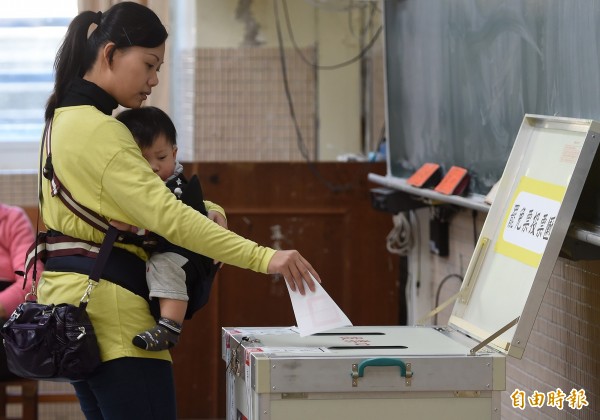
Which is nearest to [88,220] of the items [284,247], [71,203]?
[71,203]

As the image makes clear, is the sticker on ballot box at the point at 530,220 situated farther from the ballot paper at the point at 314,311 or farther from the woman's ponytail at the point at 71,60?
the woman's ponytail at the point at 71,60

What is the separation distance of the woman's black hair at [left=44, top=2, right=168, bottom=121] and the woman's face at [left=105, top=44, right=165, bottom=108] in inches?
0.6

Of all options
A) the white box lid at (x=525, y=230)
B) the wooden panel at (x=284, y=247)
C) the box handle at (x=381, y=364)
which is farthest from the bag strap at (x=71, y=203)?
the wooden panel at (x=284, y=247)

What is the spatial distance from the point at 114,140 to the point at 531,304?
2.88ft

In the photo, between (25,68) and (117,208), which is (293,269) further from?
(25,68)

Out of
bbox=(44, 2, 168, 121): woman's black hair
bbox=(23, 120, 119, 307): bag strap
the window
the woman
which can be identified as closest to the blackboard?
the woman

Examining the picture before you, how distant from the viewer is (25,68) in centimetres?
412

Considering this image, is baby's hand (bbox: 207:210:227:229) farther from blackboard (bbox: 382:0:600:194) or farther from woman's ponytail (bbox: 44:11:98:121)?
blackboard (bbox: 382:0:600:194)

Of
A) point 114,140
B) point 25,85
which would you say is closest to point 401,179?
point 25,85

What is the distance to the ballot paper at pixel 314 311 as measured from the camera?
6.42 feet

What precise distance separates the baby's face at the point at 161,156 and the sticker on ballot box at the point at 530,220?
0.77 metres

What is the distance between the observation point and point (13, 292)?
336 centimetres

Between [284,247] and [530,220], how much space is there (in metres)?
2.12

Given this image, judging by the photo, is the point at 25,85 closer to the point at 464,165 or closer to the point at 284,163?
the point at 284,163
